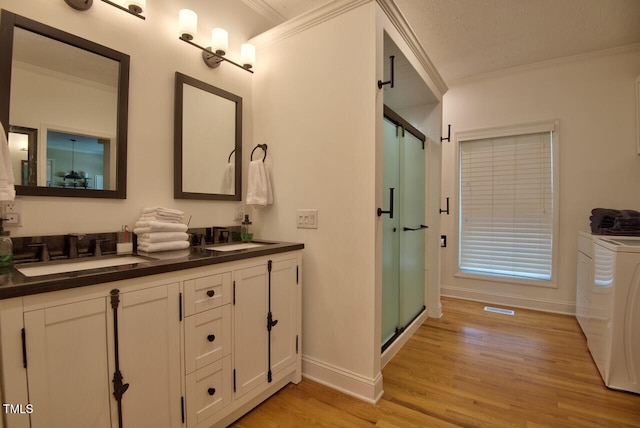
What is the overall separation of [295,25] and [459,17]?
59.5 inches

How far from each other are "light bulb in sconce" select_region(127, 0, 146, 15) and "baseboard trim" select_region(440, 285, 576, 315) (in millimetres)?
4101

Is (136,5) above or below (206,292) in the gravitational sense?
above

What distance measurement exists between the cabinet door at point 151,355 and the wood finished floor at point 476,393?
1.71ft

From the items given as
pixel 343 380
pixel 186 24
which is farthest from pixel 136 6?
pixel 343 380

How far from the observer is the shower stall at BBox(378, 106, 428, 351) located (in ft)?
7.33

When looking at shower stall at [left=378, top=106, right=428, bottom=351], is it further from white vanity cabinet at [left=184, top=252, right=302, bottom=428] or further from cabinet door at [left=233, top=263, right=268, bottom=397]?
cabinet door at [left=233, top=263, right=268, bottom=397]

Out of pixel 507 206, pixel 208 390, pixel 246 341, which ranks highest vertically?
pixel 507 206

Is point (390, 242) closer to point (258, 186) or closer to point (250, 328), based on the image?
point (258, 186)

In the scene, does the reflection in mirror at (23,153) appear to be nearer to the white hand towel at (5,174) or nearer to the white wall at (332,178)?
the white hand towel at (5,174)

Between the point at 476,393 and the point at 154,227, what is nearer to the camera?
the point at 154,227

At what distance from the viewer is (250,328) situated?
162 centimetres

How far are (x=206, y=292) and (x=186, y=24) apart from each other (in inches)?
63.1

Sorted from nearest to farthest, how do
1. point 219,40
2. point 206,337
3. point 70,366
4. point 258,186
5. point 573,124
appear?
point 70,366 → point 206,337 → point 219,40 → point 258,186 → point 573,124

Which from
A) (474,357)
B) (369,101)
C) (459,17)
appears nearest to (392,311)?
(474,357)
